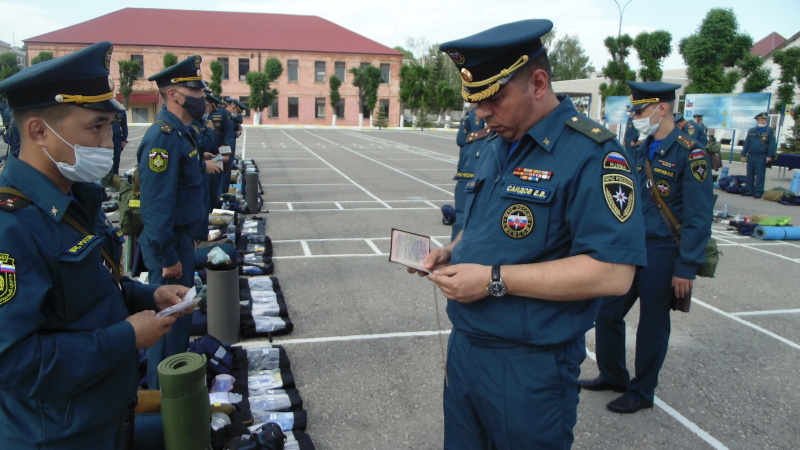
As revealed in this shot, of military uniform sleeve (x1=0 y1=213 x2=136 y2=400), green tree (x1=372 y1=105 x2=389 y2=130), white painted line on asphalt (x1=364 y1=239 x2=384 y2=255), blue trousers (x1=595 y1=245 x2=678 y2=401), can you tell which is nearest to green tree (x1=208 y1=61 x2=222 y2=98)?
green tree (x1=372 y1=105 x2=389 y2=130)

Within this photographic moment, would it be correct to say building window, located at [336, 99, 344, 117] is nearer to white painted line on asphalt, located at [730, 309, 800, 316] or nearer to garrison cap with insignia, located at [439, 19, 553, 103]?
white painted line on asphalt, located at [730, 309, 800, 316]

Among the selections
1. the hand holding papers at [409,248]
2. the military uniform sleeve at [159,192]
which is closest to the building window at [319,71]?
the military uniform sleeve at [159,192]

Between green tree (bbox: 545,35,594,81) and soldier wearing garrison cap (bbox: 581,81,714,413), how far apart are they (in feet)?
316

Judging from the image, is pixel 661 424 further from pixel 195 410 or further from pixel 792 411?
pixel 195 410

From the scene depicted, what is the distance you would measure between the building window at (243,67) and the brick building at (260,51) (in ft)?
0.36

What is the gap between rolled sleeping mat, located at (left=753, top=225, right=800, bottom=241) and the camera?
10.1 meters

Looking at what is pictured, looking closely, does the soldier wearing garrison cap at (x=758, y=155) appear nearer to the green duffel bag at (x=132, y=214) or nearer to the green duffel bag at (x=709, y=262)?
the green duffel bag at (x=709, y=262)

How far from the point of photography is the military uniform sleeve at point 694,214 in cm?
373

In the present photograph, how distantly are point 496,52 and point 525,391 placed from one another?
130 centimetres

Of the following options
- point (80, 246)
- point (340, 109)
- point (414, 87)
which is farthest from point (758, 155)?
point (340, 109)

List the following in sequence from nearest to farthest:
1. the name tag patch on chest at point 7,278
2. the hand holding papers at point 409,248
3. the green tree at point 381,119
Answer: the name tag patch on chest at point 7,278, the hand holding papers at point 409,248, the green tree at point 381,119

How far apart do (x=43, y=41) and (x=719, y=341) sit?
2607 inches

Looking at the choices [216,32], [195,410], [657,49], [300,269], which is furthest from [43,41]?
[195,410]

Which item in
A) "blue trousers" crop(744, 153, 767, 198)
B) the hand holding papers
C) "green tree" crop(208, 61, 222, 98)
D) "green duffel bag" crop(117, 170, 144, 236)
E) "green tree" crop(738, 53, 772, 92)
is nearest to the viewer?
the hand holding papers
